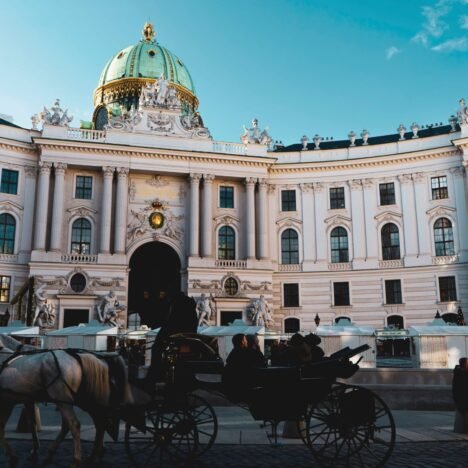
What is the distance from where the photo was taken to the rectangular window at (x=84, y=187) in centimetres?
4016

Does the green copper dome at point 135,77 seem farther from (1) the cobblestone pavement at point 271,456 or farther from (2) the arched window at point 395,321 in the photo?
(1) the cobblestone pavement at point 271,456

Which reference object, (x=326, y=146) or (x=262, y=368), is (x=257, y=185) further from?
(x=262, y=368)

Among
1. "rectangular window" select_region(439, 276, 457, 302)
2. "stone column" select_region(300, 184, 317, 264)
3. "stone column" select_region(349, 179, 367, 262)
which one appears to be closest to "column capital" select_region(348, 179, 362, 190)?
"stone column" select_region(349, 179, 367, 262)

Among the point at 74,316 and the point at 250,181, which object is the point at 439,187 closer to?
the point at 250,181

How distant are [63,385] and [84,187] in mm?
33657

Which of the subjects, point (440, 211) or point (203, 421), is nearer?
point (203, 421)

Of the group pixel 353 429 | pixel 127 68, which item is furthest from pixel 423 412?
pixel 127 68

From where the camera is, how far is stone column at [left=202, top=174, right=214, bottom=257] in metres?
40.2

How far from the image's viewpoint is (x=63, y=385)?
838 cm

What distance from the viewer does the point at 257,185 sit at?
4284 cm

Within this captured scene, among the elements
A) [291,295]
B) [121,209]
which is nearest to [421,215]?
[291,295]

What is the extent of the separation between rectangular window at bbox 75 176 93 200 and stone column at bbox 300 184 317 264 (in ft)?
55.4

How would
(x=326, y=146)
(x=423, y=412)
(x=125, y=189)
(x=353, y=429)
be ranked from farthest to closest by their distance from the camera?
(x=326, y=146) → (x=125, y=189) → (x=423, y=412) → (x=353, y=429)

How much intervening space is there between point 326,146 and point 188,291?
61.8 feet
